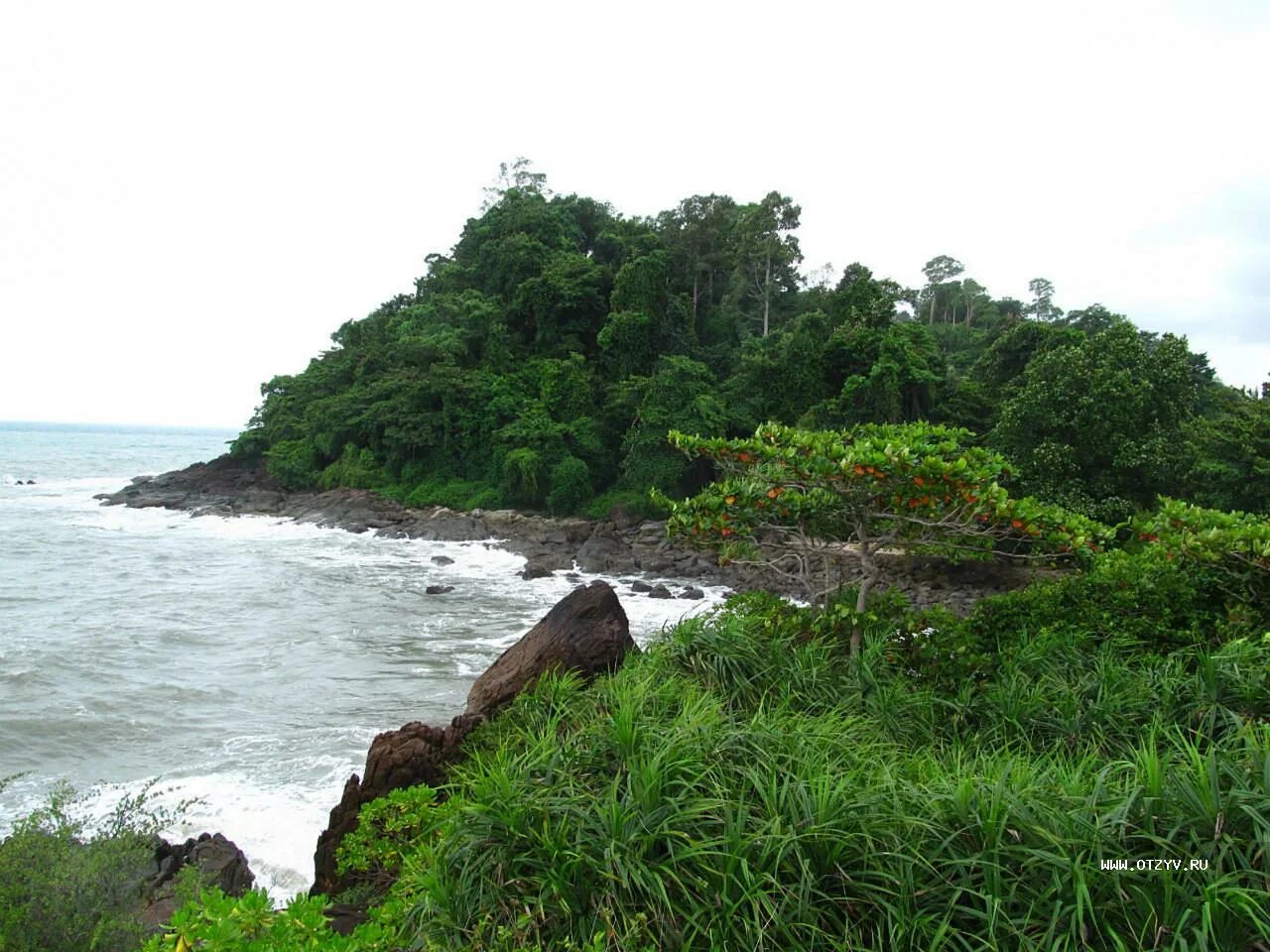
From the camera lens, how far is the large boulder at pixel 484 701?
5340 mm

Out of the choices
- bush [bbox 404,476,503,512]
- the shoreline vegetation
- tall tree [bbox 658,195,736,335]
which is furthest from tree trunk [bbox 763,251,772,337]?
the shoreline vegetation

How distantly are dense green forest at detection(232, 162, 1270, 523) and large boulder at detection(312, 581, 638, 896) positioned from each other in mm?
13112

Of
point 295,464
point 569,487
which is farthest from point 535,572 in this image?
point 295,464

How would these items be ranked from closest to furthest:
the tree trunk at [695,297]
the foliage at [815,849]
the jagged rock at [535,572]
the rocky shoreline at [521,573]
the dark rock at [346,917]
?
the foliage at [815,849] < the dark rock at [346,917] < the rocky shoreline at [521,573] < the jagged rock at [535,572] < the tree trunk at [695,297]

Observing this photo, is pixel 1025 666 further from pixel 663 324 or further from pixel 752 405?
pixel 663 324

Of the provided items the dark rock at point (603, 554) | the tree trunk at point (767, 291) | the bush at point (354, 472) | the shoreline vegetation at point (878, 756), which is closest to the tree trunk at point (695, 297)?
the tree trunk at point (767, 291)

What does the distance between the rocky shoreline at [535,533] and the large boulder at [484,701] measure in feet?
14.2

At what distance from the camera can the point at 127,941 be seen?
12.9 ft

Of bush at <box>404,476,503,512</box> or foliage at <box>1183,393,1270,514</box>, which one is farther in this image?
bush at <box>404,476,503,512</box>

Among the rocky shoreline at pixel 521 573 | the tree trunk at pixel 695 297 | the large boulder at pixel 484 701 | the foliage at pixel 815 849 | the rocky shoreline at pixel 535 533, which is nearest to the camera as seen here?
the foliage at pixel 815 849

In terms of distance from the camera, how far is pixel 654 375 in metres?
28.1

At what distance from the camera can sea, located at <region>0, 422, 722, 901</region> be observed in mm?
7660

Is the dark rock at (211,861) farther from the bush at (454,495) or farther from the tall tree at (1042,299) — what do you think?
the tall tree at (1042,299)

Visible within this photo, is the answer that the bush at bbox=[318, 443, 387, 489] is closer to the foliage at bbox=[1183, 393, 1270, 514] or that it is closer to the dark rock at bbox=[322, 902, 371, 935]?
the foliage at bbox=[1183, 393, 1270, 514]
